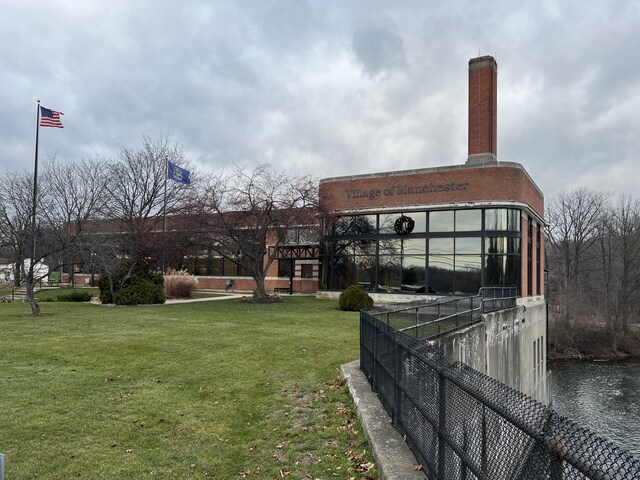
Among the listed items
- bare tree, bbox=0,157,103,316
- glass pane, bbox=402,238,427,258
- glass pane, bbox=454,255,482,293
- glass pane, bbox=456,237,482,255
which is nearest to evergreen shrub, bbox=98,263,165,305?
bare tree, bbox=0,157,103,316

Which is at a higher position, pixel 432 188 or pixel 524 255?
pixel 432 188

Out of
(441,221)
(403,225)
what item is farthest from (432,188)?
(403,225)

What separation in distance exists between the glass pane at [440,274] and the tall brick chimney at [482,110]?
7.44 m

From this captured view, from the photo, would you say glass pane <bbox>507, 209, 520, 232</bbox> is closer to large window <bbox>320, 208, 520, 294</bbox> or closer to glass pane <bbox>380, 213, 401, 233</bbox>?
large window <bbox>320, 208, 520, 294</bbox>

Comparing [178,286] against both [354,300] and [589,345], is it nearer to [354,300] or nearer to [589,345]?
[354,300]

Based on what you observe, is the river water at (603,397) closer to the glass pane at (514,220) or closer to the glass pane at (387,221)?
the glass pane at (514,220)

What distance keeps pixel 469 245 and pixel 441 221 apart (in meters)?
2.24

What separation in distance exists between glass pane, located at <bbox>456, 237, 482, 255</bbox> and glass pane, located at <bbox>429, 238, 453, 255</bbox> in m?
0.48

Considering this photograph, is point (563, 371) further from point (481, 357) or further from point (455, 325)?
point (455, 325)

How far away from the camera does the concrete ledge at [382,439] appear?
4.43 metres

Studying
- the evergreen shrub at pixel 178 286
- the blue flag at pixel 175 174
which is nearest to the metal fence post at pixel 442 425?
the evergreen shrub at pixel 178 286

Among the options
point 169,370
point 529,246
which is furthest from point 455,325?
point 529,246

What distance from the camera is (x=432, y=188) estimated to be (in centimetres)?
2812

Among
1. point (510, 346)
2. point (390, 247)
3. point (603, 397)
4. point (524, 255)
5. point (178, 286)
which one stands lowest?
point (603, 397)
